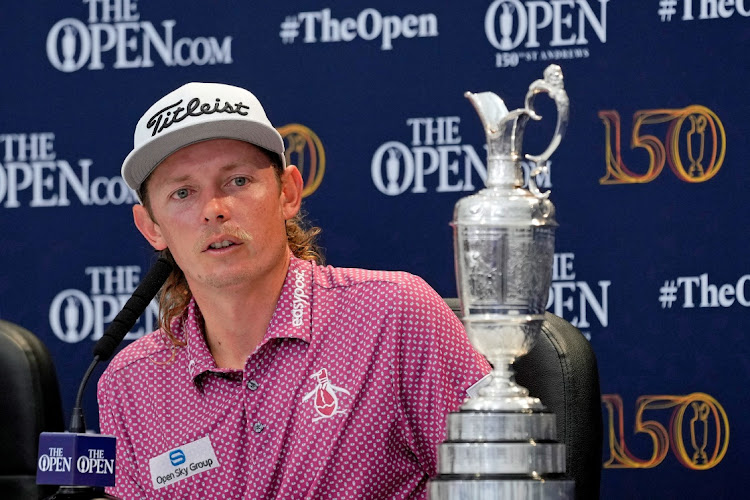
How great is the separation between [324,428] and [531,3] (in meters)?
1.36

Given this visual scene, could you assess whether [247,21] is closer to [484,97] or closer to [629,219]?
[629,219]

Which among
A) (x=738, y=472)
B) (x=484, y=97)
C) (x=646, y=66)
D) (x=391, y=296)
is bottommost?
(x=738, y=472)

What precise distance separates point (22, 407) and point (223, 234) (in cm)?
79

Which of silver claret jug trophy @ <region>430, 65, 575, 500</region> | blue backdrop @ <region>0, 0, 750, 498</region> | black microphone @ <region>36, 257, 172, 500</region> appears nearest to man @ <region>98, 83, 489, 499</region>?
black microphone @ <region>36, 257, 172, 500</region>

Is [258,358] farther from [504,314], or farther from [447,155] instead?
[447,155]

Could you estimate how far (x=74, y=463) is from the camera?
151 centimetres

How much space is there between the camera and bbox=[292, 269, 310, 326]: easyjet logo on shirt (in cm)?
216

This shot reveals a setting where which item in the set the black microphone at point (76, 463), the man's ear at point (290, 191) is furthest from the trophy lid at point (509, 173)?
the man's ear at point (290, 191)

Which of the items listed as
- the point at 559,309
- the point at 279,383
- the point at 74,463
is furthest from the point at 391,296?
the point at 559,309

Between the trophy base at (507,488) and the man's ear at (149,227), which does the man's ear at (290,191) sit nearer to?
the man's ear at (149,227)

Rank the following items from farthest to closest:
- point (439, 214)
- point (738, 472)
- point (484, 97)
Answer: point (439, 214)
point (738, 472)
point (484, 97)

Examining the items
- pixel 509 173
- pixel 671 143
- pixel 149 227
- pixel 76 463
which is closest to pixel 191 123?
pixel 149 227

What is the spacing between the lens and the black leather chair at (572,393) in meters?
2.01

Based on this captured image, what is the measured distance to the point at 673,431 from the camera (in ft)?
9.45
